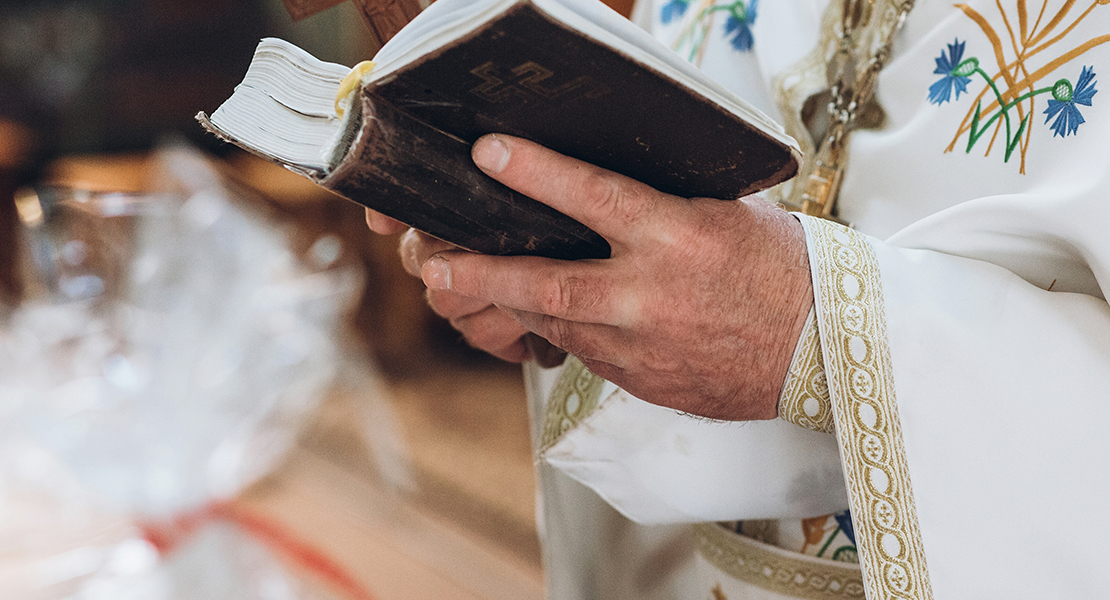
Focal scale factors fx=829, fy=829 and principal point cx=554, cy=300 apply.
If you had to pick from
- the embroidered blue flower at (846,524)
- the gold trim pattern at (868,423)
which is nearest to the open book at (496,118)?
the gold trim pattern at (868,423)

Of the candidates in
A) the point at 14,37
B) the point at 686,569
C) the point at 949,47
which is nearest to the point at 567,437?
the point at 686,569

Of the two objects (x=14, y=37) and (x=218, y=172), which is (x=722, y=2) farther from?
(x=14, y=37)

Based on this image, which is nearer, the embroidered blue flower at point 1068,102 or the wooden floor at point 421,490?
the embroidered blue flower at point 1068,102

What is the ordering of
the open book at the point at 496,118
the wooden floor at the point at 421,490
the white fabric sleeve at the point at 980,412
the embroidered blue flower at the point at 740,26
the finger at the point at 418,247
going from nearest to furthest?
the open book at the point at 496,118 < the white fabric sleeve at the point at 980,412 < the finger at the point at 418,247 < the embroidered blue flower at the point at 740,26 < the wooden floor at the point at 421,490

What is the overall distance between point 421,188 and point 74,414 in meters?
1.41

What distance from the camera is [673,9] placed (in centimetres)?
94

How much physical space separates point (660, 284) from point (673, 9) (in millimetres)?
541

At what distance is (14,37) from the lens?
119 inches

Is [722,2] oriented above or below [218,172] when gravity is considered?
above

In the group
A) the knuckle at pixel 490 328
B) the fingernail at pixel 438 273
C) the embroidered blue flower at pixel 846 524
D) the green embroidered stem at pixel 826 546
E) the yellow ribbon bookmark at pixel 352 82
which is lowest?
the green embroidered stem at pixel 826 546

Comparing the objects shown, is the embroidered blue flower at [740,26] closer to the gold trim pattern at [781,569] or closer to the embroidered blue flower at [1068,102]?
the embroidered blue flower at [1068,102]

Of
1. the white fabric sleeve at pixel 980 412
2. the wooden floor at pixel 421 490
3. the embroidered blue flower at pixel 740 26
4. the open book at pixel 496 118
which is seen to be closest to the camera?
the open book at pixel 496 118

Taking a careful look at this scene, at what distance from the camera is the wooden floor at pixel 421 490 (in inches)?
76.7

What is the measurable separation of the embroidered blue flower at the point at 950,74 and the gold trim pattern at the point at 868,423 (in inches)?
8.5
